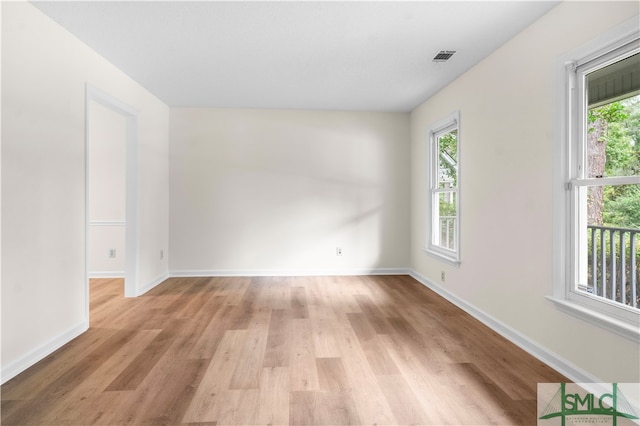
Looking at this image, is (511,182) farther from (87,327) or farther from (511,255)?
(87,327)

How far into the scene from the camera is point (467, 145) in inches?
141

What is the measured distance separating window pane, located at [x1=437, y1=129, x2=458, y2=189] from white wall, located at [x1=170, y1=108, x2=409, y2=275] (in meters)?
0.86

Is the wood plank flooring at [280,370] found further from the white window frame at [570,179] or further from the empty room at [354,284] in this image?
the white window frame at [570,179]

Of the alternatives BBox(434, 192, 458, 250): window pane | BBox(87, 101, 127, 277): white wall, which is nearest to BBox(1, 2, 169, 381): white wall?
BBox(87, 101, 127, 277): white wall

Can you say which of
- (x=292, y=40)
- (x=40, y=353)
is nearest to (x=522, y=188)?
(x=292, y=40)

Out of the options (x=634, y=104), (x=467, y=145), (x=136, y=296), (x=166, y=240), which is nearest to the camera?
(x=634, y=104)

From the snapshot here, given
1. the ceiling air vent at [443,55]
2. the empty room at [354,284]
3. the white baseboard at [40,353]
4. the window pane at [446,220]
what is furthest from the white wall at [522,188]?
the white baseboard at [40,353]

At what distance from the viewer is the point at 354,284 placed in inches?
186

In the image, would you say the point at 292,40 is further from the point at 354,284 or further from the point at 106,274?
the point at 106,274

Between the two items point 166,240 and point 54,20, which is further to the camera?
point 166,240

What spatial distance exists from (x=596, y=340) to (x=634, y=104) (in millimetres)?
1411

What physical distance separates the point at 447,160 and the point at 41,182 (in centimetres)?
428

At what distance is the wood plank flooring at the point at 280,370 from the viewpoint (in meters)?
1.81

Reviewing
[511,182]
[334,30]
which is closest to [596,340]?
[511,182]
